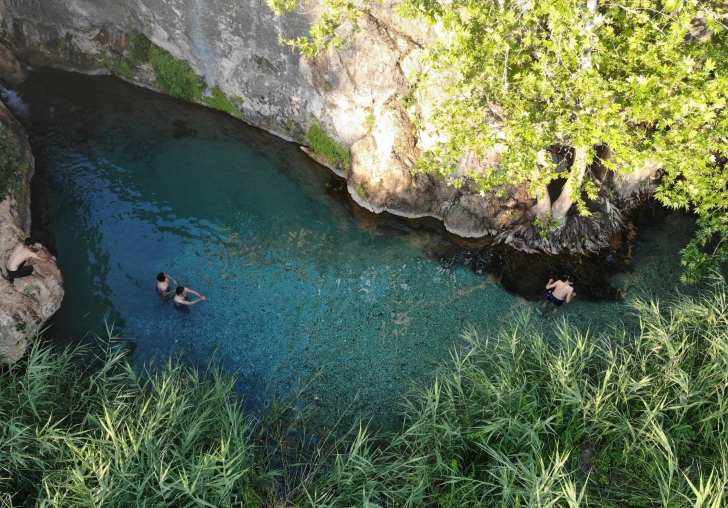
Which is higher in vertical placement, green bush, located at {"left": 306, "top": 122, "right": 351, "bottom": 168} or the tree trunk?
the tree trunk

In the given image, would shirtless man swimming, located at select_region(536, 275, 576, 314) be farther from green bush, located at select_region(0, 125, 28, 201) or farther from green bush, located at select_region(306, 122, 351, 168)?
green bush, located at select_region(0, 125, 28, 201)

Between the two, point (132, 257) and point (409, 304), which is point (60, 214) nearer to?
point (132, 257)

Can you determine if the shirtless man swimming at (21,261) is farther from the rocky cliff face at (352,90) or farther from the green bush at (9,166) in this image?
the rocky cliff face at (352,90)

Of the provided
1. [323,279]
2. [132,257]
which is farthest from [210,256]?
[323,279]

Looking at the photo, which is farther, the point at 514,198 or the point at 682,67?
the point at 514,198

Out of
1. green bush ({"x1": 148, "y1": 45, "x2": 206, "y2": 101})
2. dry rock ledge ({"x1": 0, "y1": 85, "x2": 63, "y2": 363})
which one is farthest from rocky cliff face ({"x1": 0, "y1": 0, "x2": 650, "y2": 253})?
dry rock ledge ({"x1": 0, "y1": 85, "x2": 63, "y2": 363})

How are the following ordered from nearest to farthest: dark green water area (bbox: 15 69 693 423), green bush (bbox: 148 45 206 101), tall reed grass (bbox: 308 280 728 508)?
1. tall reed grass (bbox: 308 280 728 508)
2. dark green water area (bbox: 15 69 693 423)
3. green bush (bbox: 148 45 206 101)

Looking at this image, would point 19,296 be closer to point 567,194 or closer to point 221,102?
point 221,102
